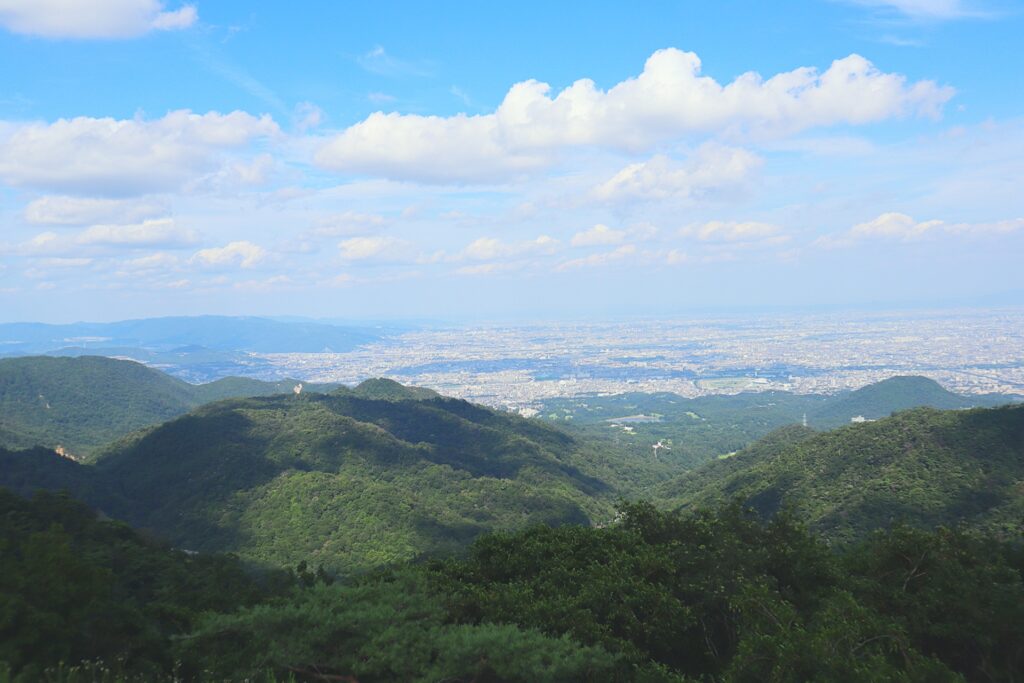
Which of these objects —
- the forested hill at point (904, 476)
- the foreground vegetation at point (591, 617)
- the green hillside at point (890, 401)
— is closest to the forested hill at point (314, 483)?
the forested hill at point (904, 476)

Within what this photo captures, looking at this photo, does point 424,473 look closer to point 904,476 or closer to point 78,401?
point 904,476

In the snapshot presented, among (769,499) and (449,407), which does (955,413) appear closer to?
(769,499)

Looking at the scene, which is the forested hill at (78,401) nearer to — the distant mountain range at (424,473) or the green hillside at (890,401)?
the distant mountain range at (424,473)

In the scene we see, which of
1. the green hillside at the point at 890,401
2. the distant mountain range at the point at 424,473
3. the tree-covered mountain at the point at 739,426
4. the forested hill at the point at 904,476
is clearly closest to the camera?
the forested hill at the point at 904,476

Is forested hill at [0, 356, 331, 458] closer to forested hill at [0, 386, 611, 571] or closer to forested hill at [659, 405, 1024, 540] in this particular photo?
forested hill at [0, 386, 611, 571]

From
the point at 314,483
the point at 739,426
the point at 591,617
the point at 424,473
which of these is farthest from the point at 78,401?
the point at 739,426

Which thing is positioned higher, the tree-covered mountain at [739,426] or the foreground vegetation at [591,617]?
the foreground vegetation at [591,617]

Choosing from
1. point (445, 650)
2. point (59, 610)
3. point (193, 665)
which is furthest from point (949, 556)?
point (59, 610)
